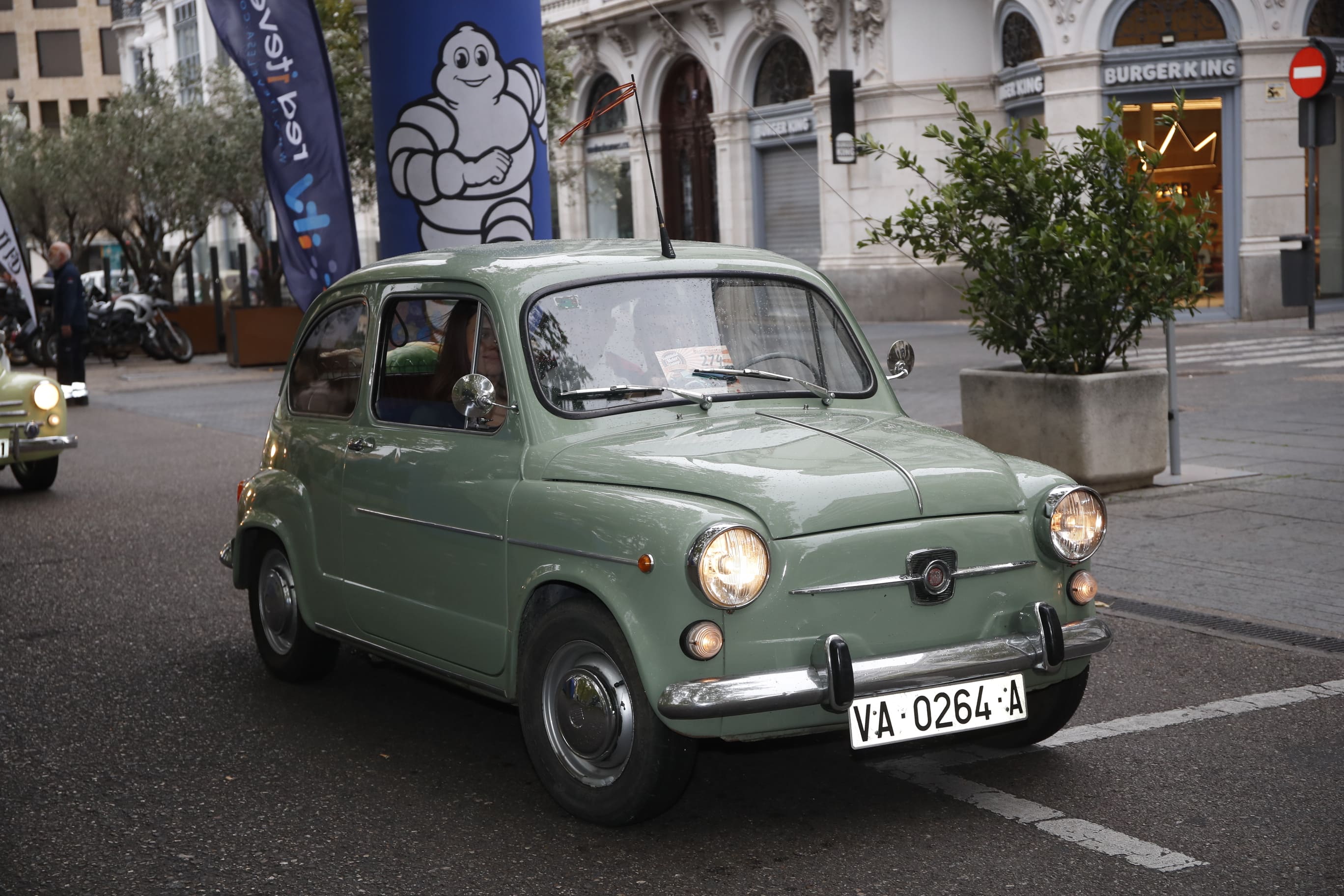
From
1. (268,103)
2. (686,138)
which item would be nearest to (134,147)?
(686,138)

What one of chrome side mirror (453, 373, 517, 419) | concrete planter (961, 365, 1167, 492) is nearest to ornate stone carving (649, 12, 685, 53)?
concrete planter (961, 365, 1167, 492)

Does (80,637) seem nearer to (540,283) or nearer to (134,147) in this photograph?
(540,283)

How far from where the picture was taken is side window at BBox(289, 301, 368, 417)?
5785mm

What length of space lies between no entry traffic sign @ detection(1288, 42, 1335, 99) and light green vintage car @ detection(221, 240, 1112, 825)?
18.5 metres

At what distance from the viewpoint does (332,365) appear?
19.6ft

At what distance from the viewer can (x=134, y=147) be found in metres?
31.3

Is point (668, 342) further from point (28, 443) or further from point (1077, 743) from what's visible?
point (28, 443)

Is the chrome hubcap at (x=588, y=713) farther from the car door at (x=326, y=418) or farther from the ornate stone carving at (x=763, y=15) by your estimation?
the ornate stone carving at (x=763, y=15)

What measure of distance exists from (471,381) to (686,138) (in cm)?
3030

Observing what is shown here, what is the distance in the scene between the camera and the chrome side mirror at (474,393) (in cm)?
479

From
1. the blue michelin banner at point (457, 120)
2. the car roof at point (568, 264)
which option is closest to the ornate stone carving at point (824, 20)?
the blue michelin banner at point (457, 120)

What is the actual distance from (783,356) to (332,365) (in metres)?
1.75

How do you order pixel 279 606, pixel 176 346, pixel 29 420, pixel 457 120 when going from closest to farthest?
pixel 279 606 → pixel 457 120 → pixel 29 420 → pixel 176 346

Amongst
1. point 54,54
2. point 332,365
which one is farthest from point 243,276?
point 54,54
